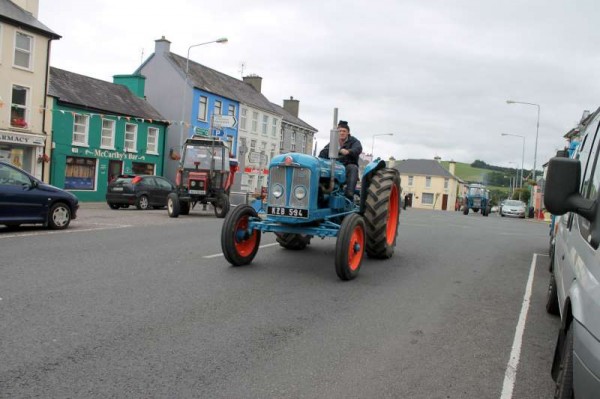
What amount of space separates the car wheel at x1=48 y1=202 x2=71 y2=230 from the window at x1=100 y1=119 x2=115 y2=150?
19.5 metres

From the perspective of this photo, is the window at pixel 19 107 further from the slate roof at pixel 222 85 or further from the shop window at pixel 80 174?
the slate roof at pixel 222 85

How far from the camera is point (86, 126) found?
96.8 feet

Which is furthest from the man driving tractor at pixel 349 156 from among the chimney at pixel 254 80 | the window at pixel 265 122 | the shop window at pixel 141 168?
the chimney at pixel 254 80

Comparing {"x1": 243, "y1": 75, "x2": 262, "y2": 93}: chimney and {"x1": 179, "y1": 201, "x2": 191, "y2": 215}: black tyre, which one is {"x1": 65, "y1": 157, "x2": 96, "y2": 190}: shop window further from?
{"x1": 243, "y1": 75, "x2": 262, "y2": 93}: chimney

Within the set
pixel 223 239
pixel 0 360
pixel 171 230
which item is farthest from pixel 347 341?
pixel 171 230

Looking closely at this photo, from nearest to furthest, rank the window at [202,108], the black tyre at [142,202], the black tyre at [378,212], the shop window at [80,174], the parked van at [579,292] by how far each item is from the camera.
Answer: the parked van at [579,292] → the black tyre at [378,212] → the black tyre at [142,202] → the shop window at [80,174] → the window at [202,108]

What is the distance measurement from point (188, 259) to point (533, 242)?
11210 millimetres

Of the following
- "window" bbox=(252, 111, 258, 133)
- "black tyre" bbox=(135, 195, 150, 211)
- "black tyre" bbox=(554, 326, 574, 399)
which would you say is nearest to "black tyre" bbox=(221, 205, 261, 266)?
"black tyre" bbox=(554, 326, 574, 399)

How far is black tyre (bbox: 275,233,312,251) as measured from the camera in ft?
33.4

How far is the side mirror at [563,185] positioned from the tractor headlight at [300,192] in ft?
15.8

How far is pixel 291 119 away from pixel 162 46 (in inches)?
725

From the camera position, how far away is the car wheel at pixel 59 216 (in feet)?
39.8

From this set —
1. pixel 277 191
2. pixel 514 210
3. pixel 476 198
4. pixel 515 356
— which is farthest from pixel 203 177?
pixel 514 210

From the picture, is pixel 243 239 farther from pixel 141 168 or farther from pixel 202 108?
pixel 202 108
